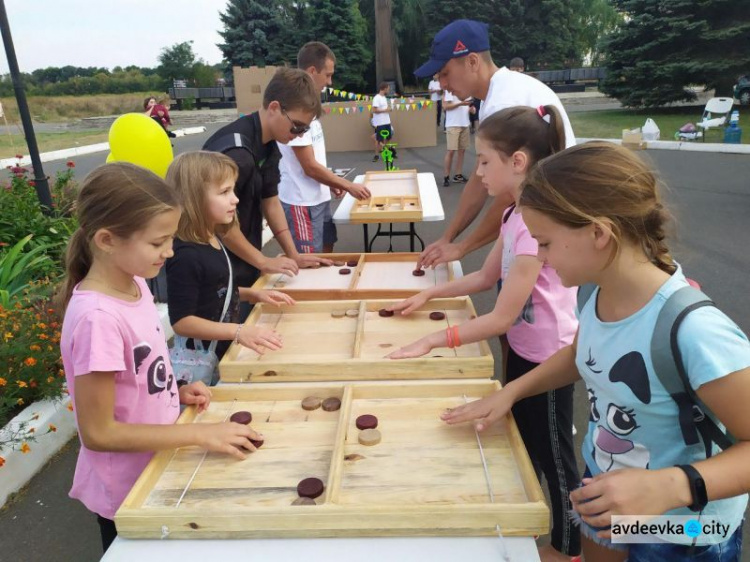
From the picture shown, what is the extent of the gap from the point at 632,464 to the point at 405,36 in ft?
134

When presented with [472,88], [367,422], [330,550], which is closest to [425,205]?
[472,88]

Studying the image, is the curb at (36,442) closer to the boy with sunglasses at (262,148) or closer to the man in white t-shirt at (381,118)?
the boy with sunglasses at (262,148)

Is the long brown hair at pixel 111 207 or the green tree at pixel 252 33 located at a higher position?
the green tree at pixel 252 33

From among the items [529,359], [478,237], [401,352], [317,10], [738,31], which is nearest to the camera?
[401,352]

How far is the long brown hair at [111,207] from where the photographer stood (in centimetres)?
161

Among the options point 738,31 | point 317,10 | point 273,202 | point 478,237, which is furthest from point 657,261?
point 317,10

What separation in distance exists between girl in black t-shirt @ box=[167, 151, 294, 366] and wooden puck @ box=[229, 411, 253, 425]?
0.37 m

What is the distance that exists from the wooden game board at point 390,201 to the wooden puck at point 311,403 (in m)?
2.66

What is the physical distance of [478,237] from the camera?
287 centimetres

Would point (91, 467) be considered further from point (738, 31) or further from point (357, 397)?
point (738, 31)

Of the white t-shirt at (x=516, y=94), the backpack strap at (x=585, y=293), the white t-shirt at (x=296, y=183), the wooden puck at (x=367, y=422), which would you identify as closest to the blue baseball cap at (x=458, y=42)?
the white t-shirt at (x=516, y=94)

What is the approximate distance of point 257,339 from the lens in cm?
210

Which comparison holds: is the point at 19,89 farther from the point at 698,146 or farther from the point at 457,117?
the point at 698,146

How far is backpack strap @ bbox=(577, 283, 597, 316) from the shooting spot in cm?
154
